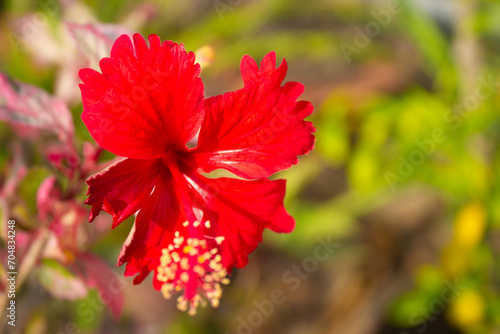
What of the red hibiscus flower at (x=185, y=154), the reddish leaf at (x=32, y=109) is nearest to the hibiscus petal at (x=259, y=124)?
the red hibiscus flower at (x=185, y=154)

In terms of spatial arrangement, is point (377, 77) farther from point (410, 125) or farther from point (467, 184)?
point (467, 184)

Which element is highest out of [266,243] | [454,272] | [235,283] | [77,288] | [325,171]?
[77,288]

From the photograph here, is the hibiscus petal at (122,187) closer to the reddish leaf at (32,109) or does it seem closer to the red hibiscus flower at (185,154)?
the red hibiscus flower at (185,154)

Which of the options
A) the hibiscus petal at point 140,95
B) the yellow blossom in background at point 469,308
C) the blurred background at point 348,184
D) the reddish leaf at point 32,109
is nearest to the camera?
the hibiscus petal at point 140,95

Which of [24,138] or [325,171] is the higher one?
[24,138]

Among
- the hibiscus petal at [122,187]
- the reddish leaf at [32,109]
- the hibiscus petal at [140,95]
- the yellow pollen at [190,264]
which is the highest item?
the hibiscus petal at [140,95]

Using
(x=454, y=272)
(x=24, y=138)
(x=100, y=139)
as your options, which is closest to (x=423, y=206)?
(x=454, y=272)

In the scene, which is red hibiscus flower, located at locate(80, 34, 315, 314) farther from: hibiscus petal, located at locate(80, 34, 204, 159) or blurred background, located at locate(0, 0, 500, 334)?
blurred background, located at locate(0, 0, 500, 334)

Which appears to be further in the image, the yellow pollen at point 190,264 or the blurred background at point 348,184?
the blurred background at point 348,184
